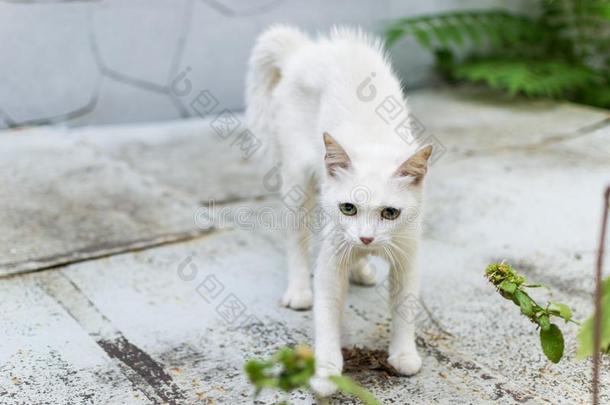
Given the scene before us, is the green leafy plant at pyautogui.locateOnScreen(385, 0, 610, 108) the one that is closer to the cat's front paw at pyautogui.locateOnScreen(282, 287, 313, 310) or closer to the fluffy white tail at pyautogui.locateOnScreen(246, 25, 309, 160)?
the fluffy white tail at pyautogui.locateOnScreen(246, 25, 309, 160)

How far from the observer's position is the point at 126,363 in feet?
8.29

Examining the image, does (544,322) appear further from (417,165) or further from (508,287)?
(417,165)

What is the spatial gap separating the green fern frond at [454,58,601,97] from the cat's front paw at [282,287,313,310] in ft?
9.30

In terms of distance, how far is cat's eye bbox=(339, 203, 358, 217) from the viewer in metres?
2.31

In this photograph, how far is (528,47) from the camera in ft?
20.4

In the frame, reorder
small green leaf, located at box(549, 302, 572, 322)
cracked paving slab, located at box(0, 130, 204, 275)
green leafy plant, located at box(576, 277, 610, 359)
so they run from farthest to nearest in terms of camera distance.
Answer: cracked paving slab, located at box(0, 130, 204, 275)
small green leaf, located at box(549, 302, 572, 322)
green leafy plant, located at box(576, 277, 610, 359)

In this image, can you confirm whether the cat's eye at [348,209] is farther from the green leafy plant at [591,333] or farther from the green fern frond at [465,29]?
the green fern frond at [465,29]

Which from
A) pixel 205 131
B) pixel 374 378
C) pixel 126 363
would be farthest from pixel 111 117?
pixel 374 378

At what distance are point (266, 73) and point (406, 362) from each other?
1316 mm

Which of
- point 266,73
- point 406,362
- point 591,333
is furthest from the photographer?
point 266,73

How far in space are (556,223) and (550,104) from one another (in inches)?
81.8

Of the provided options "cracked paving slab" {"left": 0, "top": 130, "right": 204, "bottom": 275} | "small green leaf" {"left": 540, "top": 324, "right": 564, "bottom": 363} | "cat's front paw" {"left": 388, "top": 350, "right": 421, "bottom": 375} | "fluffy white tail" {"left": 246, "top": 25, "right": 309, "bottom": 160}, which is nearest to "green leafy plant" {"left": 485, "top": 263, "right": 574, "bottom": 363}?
"small green leaf" {"left": 540, "top": 324, "right": 564, "bottom": 363}

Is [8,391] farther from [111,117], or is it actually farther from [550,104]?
[550,104]

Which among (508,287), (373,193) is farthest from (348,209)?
(508,287)
